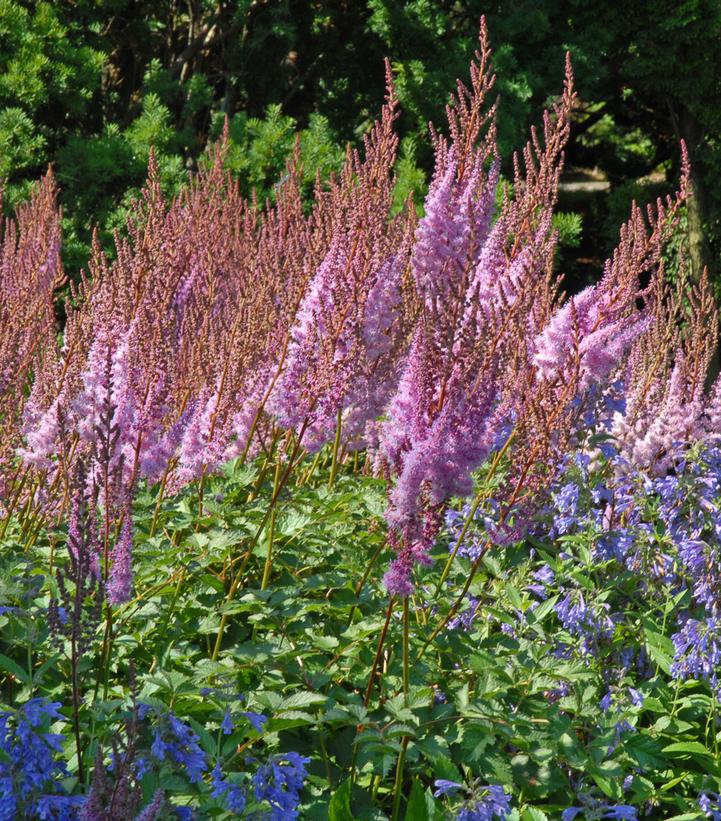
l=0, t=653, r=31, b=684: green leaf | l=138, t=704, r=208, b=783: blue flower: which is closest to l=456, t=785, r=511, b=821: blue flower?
l=138, t=704, r=208, b=783: blue flower

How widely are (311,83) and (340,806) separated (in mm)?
11998

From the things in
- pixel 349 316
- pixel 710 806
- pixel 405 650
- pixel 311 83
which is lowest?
pixel 710 806

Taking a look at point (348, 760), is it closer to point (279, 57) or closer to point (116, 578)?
point (116, 578)

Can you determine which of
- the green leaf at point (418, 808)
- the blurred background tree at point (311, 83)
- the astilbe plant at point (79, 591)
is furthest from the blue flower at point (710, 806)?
the blurred background tree at point (311, 83)

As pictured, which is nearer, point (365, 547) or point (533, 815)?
point (533, 815)

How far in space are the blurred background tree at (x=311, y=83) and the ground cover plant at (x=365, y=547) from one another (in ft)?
20.8

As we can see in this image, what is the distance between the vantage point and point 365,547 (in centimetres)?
335

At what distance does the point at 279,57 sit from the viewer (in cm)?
1202

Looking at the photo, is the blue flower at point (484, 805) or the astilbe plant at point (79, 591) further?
the blue flower at point (484, 805)

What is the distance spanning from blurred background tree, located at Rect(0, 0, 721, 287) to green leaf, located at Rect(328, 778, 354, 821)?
789 cm

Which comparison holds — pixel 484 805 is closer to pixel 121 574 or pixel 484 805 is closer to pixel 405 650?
pixel 405 650

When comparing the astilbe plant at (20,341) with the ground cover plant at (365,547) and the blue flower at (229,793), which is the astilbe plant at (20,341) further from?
the blue flower at (229,793)

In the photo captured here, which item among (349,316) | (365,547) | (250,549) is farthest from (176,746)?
(365,547)

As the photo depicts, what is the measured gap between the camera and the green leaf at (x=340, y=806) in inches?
83.5
